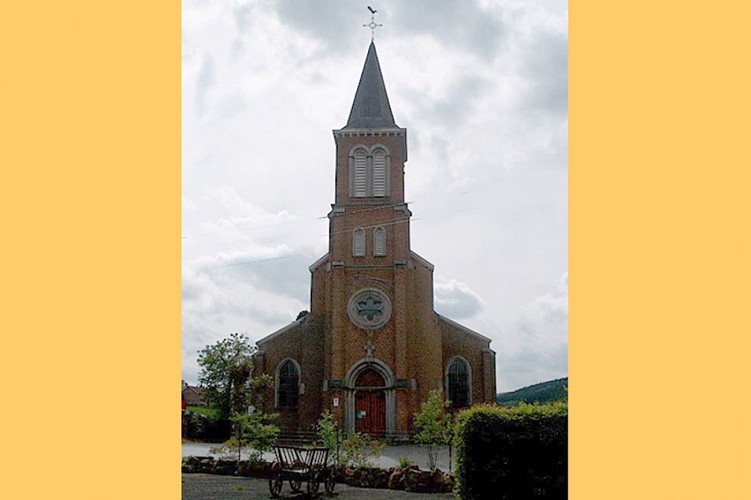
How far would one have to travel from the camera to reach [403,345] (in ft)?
79.2

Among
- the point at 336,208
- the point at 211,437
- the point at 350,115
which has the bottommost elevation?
the point at 211,437

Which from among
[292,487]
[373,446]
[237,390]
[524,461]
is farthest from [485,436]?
[237,390]

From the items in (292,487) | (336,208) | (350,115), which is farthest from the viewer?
(350,115)

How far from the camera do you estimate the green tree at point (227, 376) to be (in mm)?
19500

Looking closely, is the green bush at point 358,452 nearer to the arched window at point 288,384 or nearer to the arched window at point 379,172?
the arched window at point 288,384

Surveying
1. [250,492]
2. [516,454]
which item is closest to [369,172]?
[250,492]

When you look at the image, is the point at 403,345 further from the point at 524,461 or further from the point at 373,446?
the point at 524,461

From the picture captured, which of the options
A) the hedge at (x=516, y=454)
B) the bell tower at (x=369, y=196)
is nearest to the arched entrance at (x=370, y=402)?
the bell tower at (x=369, y=196)

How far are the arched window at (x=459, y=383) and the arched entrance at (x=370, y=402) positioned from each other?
8.31ft

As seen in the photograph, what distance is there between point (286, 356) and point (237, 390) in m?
5.24

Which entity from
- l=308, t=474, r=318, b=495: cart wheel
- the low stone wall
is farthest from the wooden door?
l=308, t=474, r=318, b=495: cart wheel

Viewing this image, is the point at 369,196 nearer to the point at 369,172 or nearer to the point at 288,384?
the point at 369,172

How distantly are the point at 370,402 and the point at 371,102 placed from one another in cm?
1158

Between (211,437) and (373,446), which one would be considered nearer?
(373,446)
